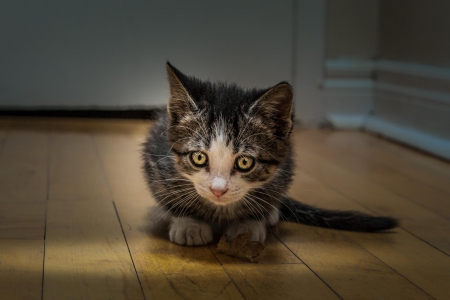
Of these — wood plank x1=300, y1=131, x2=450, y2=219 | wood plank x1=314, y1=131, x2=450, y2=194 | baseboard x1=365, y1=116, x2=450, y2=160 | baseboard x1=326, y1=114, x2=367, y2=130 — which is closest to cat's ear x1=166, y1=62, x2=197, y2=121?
wood plank x1=300, y1=131, x2=450, y2=219

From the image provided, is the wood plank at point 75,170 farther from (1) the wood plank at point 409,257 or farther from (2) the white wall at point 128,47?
(1) the wood plank at point 409,257

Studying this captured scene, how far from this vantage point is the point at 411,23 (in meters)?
3.43

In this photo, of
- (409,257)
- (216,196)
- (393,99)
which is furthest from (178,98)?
(393,99)

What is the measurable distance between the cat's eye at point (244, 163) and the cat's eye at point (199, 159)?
97mm

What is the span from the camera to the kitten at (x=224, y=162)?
1.72 m

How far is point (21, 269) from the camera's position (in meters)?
1.58

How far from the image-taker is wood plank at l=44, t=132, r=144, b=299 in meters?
1.49

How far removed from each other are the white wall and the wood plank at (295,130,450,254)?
978mm

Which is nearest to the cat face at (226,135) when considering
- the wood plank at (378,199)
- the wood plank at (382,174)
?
the wood plank at (378,199)

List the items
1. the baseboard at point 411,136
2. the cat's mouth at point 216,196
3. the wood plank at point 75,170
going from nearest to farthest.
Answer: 1. the cat's mouth at point 216,196
2. the wood plank at point 75,170
3. the baseboard at point 411,136

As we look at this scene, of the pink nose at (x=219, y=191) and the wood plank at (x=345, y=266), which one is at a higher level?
the pink nose at (x=219, y=191)

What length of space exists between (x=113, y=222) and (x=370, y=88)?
2.35 m

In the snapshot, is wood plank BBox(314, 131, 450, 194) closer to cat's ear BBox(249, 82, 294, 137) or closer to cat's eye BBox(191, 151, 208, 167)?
cat's ear BBox(249, 82, 294, 137)

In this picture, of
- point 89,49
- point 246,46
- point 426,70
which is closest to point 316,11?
point 246,46
